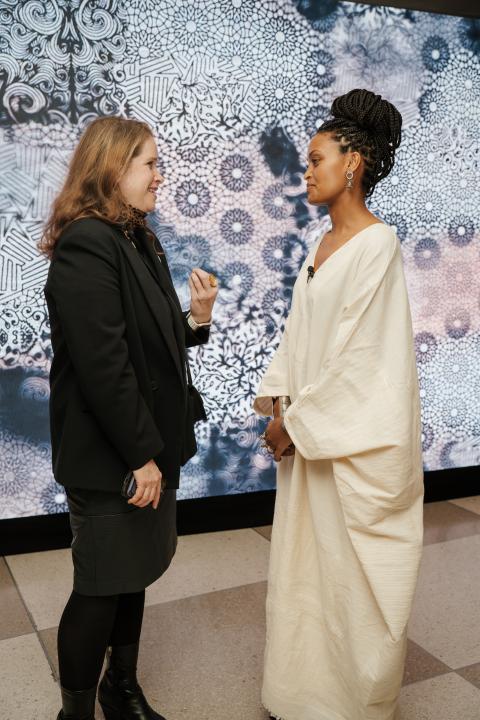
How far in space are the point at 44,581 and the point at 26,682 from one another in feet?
2.08

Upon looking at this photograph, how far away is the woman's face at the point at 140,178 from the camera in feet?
5.30

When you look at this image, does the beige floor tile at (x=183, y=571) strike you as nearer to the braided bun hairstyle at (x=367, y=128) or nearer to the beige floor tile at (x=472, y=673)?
the beige floor tile at (x=472, y=673)

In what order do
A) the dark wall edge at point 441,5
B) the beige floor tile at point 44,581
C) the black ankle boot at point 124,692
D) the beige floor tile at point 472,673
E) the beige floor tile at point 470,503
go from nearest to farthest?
the black ankle boot at point 124,692 < the beige floor tile at point 472,673 < the beige floor tile at point 44,581 < the dark wall edge at point 441,5 < the beige floor tile at point 470,503

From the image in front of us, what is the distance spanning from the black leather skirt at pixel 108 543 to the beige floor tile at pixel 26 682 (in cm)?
54

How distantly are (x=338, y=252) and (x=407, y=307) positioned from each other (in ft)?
0.64

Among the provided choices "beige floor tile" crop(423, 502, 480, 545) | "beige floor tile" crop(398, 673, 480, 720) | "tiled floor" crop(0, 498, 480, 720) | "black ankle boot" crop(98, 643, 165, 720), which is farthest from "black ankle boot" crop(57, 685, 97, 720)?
"beige floor tile" crop(423, 502, 480, 545)

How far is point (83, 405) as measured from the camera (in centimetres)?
156

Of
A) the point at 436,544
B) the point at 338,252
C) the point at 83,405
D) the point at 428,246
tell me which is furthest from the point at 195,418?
the point at 428,246

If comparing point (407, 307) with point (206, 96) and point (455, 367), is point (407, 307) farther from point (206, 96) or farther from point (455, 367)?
point (455, 367)

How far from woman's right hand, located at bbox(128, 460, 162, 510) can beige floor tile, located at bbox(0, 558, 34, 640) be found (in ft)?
3.35

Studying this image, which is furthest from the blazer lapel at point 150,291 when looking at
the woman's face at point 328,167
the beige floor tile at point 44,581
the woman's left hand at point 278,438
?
the beige floor tile at point 44,581

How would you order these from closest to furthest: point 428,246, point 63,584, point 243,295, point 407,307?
point 407,307 → point 63,584 → point 243,295 → point 428,246

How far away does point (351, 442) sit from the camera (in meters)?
1.63

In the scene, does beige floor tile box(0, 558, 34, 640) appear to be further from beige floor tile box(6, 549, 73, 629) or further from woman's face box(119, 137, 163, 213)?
woman's face box(119, 137, 163, 213)
